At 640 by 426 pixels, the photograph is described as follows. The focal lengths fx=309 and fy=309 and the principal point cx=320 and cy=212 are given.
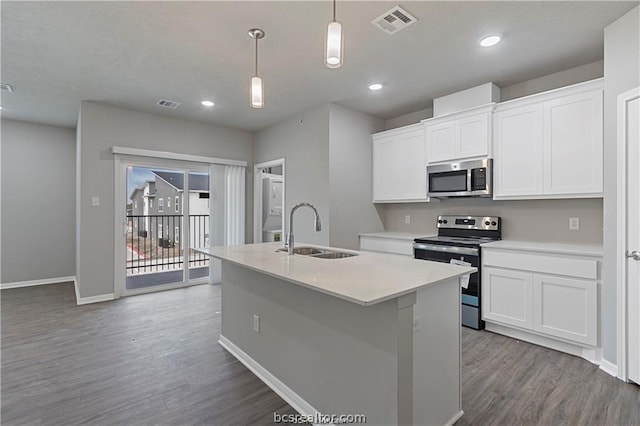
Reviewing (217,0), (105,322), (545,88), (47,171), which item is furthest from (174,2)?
(47,171)

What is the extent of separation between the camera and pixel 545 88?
331cm

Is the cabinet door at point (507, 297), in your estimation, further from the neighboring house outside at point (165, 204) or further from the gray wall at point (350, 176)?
the neighboring house outside at point (165, 204)

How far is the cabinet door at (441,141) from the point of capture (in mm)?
3717

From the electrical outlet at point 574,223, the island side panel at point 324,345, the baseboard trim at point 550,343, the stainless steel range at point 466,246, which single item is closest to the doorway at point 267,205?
the stainless steel range at point 466,246

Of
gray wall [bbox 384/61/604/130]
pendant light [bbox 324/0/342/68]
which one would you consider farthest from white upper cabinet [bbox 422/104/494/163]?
pendant light [bbox 324/0/342/68]

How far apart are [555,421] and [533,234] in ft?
6.81

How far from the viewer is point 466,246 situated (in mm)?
3281

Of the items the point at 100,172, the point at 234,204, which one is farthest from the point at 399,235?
the point at 100,172

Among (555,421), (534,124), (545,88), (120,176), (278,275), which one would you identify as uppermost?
(545,88)

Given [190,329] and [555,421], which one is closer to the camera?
[555,421]

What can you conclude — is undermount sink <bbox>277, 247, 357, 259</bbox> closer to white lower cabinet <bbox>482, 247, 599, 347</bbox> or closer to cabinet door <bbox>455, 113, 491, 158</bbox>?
white lower cabinet <bbox>482, 247, 599, 347</bbox>

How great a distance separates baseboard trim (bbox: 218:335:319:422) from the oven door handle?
2251mm

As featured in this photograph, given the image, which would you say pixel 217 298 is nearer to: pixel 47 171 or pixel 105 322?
pixel 105 322

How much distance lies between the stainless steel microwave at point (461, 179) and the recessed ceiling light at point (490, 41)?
47.2 inches
